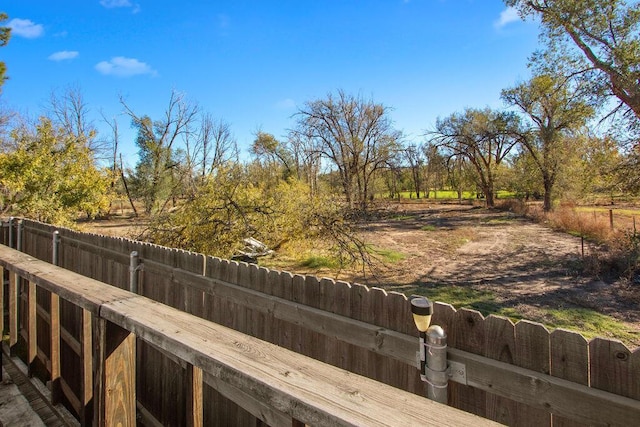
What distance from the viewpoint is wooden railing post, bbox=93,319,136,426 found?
1331 mm

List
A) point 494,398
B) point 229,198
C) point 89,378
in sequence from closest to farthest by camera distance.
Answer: point 494,398, point 89,378, point 229,198

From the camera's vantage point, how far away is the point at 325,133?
27125mm

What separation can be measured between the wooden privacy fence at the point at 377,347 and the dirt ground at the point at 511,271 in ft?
17.3

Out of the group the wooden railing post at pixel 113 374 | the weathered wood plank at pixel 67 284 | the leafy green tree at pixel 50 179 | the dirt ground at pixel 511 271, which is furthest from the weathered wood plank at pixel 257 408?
the leafy green tree at pixel 50 179

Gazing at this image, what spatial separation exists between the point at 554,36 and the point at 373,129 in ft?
57.8

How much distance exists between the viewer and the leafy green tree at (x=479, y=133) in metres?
24.4

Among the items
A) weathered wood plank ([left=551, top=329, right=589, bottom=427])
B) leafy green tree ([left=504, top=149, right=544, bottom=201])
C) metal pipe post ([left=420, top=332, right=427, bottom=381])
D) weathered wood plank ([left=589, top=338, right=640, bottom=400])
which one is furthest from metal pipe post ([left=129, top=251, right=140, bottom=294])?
leafy green tree ([left=504, top=149, right=544, bottom=201])

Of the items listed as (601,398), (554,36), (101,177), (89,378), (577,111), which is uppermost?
(554,36)

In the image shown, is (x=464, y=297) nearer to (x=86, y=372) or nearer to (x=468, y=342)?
(x=468, y=342)

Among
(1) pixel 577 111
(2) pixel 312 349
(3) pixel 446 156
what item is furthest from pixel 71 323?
(3) pixel 446 156

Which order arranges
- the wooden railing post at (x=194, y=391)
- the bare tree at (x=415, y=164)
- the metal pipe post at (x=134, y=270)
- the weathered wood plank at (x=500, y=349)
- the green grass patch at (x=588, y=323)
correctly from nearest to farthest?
the wooden railing post at (x=194, y=391) < the weathered wood plank at (x=500, y=349) < the metal pipe post at (x=134, y=270) < the green grass patch at (x=588, y=323) < the bare tree at (x=415, y=164)

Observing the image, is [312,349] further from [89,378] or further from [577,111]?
[577,111]

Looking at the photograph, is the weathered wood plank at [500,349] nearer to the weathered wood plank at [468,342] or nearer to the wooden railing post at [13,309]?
the weathered wood plank at [468,342]

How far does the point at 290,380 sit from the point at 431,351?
0.85 meters
